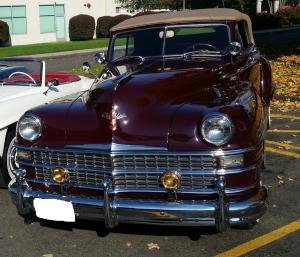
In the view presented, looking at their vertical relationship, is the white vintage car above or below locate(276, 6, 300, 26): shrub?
above

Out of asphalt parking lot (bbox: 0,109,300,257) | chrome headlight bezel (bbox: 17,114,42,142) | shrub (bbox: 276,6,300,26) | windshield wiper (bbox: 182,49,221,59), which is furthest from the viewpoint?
shrub (bbox: 276,6,300,26)

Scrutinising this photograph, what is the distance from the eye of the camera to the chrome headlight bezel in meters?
4.31

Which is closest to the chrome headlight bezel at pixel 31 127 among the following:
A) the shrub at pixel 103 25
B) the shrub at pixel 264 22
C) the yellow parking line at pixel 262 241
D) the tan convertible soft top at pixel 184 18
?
the yellow parking line at pixel 262 241

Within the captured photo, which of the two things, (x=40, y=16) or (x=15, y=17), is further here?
(x=40, y=16)

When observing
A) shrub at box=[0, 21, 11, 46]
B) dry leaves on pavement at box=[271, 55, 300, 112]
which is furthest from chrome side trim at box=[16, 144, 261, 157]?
shrub at box=[0, 21, 11, 46]

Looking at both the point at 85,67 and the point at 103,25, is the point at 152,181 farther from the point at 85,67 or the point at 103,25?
the point at 103,25

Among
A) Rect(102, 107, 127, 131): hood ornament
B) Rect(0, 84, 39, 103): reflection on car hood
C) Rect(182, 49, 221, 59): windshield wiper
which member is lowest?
Rect(0, 84, 39, 103): reflection on car hood

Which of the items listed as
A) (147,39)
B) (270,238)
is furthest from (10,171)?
(270,238)

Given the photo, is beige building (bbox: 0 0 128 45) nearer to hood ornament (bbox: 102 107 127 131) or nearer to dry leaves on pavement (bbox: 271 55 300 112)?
dry leaves on pavement (bbox: 271 55 300 112)

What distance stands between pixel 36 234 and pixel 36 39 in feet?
104

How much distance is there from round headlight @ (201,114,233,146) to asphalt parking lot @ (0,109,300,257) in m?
0.90

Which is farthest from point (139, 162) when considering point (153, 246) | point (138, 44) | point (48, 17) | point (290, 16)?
point (290, 16)

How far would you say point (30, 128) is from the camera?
14.3ft

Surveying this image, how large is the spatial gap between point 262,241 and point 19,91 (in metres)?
3.17
